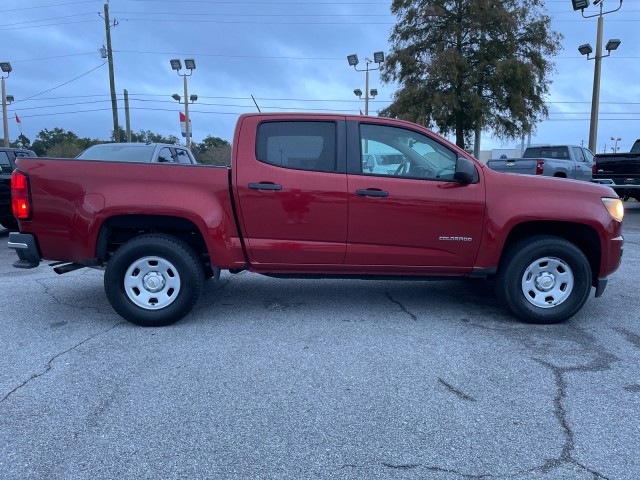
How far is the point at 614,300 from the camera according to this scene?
5.91m

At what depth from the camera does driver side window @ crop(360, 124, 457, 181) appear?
16.2ft

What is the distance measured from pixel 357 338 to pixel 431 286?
2.27 meters

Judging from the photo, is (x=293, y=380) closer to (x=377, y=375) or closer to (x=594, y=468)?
(x=377, y=375)

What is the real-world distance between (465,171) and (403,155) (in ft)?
2.01

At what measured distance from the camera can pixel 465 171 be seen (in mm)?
4703

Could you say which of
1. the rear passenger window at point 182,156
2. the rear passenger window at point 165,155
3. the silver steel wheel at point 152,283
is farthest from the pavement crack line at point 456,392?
the rear passenger window at point 182,156

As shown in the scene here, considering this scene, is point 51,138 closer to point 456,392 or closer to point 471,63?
point 471,63

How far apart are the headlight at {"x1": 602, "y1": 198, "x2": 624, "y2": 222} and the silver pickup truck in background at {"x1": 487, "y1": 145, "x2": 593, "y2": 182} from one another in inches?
397

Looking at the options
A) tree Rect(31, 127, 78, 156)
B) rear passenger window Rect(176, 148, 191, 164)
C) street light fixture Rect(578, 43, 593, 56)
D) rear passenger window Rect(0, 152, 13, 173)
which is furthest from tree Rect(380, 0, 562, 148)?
tree Rect(31, 127, 78, 156)

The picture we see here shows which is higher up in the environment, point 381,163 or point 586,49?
point 586,49

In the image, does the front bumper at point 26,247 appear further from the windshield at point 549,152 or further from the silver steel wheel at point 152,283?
the windshield at point 549,152

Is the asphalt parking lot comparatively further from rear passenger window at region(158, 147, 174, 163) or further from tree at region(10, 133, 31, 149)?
tree at region(10, 133, 31, 149)

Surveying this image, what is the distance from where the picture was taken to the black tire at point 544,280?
16.1ft

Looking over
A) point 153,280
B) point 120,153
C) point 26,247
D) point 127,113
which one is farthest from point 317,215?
point 127,113
